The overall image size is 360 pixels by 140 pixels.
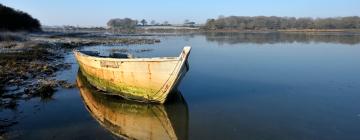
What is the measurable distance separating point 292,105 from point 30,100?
883cm

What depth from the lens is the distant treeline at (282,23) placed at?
13962 centimetres

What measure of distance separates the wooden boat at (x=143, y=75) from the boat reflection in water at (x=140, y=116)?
1.14ft

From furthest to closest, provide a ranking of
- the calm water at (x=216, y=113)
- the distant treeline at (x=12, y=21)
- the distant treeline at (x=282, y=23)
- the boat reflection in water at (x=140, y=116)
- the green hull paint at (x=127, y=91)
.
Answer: the distant treeline at (x=282, y=23) < the distant treeline at (x=12, y=21) < the green hull paint at (x=127, y=91) < the boat reflection in water at (x=140, y=116) < the calm water at (x=216, y=113)

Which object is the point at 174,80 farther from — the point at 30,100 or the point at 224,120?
the point at 30,100

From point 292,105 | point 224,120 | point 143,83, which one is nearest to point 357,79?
point 292,105

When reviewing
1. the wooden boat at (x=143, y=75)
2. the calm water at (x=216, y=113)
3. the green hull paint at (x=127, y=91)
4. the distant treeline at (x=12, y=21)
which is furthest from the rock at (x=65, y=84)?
the distant treeline at (x=12, y=21)

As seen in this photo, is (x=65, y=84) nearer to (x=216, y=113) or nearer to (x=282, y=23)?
(x=216, y=113)

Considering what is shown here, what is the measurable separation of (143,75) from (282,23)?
510 ft

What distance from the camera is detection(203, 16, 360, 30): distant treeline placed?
5497 inches

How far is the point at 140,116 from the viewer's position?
10562 millimetres

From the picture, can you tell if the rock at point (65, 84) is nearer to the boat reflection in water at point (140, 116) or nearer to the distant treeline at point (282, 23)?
the boat reflection in water at point (140, 116)

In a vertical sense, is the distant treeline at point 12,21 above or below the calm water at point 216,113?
above

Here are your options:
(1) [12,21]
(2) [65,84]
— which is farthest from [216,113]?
(1) [12,21]

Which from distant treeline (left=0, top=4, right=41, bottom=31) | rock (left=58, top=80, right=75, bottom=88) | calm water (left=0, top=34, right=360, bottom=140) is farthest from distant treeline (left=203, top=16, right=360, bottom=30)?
rock (left=58, top=80, right=75, bottom=88)
